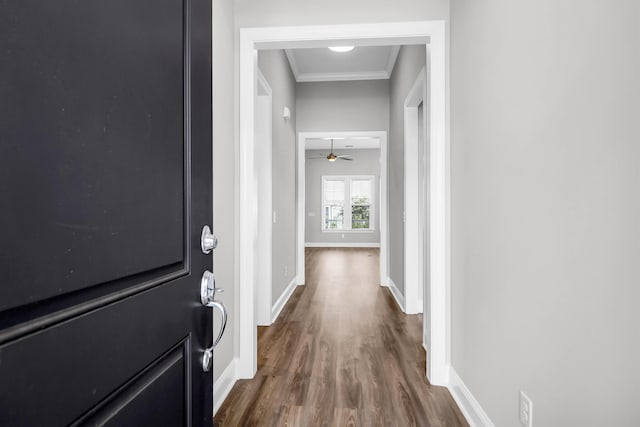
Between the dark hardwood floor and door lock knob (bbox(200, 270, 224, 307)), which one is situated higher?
door lock knob (bbox(200, 270, 224, 307))

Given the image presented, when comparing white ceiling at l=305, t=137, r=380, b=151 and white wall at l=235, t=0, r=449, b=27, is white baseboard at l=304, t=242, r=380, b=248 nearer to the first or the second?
white ceiling at l=305, t=137, r=380, b=151

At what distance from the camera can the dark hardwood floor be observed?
1.86 m

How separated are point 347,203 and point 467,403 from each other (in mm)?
9159

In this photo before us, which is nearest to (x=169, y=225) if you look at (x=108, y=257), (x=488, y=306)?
(x=108, y=257)

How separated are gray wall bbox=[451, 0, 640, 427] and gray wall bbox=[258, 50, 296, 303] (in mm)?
2054

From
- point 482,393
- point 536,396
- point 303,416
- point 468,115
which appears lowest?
point 303,416

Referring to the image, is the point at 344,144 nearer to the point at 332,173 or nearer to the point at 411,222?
the point at 332,173

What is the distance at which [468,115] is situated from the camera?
1895 mm

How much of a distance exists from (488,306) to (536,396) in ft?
1.50

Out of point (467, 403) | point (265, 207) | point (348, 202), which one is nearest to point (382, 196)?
point (265, 207)

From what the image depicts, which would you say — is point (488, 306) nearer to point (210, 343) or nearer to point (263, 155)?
point (210, 343)

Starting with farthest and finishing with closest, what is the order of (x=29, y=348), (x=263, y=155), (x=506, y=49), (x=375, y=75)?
(x=375, y=75) < (x=263, y=155) < (x=506, y=49) < (x=29, y=348)

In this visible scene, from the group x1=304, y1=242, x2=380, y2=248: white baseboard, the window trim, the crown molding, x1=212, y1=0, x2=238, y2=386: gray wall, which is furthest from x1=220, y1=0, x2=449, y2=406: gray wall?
x1=304, y1=242, x2=380, y2=248: white baseboard

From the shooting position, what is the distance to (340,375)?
7.60ft
